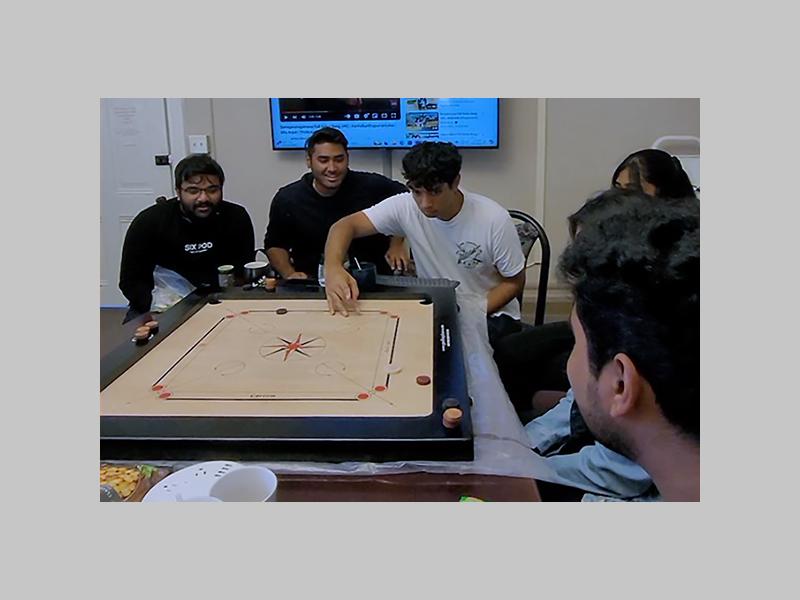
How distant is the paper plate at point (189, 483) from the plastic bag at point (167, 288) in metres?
1.16

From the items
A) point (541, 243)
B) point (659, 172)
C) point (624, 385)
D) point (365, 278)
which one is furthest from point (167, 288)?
point (624, 385)

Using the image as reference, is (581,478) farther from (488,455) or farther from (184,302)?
(184,302)

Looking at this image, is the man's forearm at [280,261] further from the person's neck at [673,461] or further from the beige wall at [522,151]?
the person's neck at [673,461]

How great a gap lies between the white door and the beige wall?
228 millimetres

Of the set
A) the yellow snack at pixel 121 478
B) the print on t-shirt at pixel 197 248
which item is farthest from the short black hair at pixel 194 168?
the yellow snack at pixel 121 478

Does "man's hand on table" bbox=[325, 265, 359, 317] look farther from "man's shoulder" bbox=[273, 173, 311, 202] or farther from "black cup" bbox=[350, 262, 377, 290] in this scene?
"man's shoulder" bbox=[273, 173, 311, 202]

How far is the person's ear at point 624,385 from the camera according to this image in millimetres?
Answer: 790

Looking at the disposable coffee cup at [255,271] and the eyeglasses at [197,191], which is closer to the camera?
the disposable coffee cup at [255,271]

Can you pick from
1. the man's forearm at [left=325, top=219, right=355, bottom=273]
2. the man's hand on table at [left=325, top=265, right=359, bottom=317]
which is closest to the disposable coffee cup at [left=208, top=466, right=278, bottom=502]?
the man's hand on table at [left=325, top=265, right=359, bottom=317]

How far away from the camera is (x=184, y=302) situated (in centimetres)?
175

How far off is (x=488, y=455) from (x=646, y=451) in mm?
288

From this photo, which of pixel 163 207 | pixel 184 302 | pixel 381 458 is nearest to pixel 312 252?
pixel 163 207

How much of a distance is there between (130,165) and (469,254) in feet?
7.75

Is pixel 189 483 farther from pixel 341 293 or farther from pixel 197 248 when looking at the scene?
pixel 197 248
